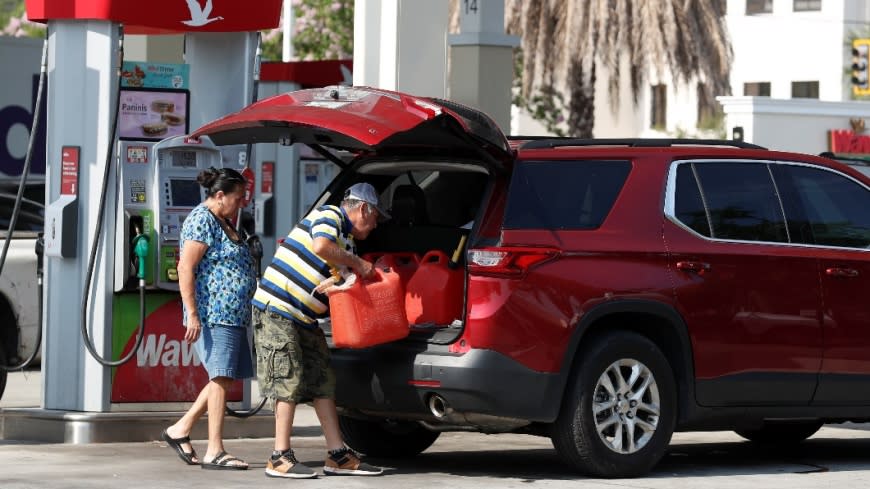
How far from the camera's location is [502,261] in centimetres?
888

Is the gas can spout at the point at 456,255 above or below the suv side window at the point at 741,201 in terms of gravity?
below

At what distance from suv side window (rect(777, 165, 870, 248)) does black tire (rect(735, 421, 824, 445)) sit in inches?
58.8

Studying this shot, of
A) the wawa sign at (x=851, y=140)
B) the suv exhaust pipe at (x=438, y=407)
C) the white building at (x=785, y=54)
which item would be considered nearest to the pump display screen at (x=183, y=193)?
the suv exhaust pipe at (x=438, y=407)

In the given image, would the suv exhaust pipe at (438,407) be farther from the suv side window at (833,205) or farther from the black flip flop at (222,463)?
the suv side window at (833,205)

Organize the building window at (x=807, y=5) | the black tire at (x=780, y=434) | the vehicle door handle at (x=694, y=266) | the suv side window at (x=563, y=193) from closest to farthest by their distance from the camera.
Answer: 1. the suv side window at (x=563, y=193)
2. the vehicle door handle at (x=694, y=266)
3. the black tire at (x=780, y=434)
4. the building window at (x=807, y=5)

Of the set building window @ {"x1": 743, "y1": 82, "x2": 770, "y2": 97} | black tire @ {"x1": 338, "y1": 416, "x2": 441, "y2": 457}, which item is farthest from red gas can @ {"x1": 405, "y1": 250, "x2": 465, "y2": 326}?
building window @ {"x1": 743, "y1": 82, "x2": 770, "y2": 97}

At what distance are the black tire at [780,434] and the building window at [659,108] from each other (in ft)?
131

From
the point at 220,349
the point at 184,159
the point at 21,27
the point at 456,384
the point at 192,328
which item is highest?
the point at 21,27

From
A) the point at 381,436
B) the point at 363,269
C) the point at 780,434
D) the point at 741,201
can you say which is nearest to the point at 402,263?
the point at 363,269

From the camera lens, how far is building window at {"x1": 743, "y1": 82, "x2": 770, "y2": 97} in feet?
157

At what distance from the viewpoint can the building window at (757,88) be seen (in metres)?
48.0

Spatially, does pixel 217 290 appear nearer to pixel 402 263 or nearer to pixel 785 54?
pixel 402 263

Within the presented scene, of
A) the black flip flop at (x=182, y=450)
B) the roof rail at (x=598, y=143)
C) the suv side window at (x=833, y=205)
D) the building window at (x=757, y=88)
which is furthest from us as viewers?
the building window at (x=757, y=88)

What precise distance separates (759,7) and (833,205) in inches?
1545
